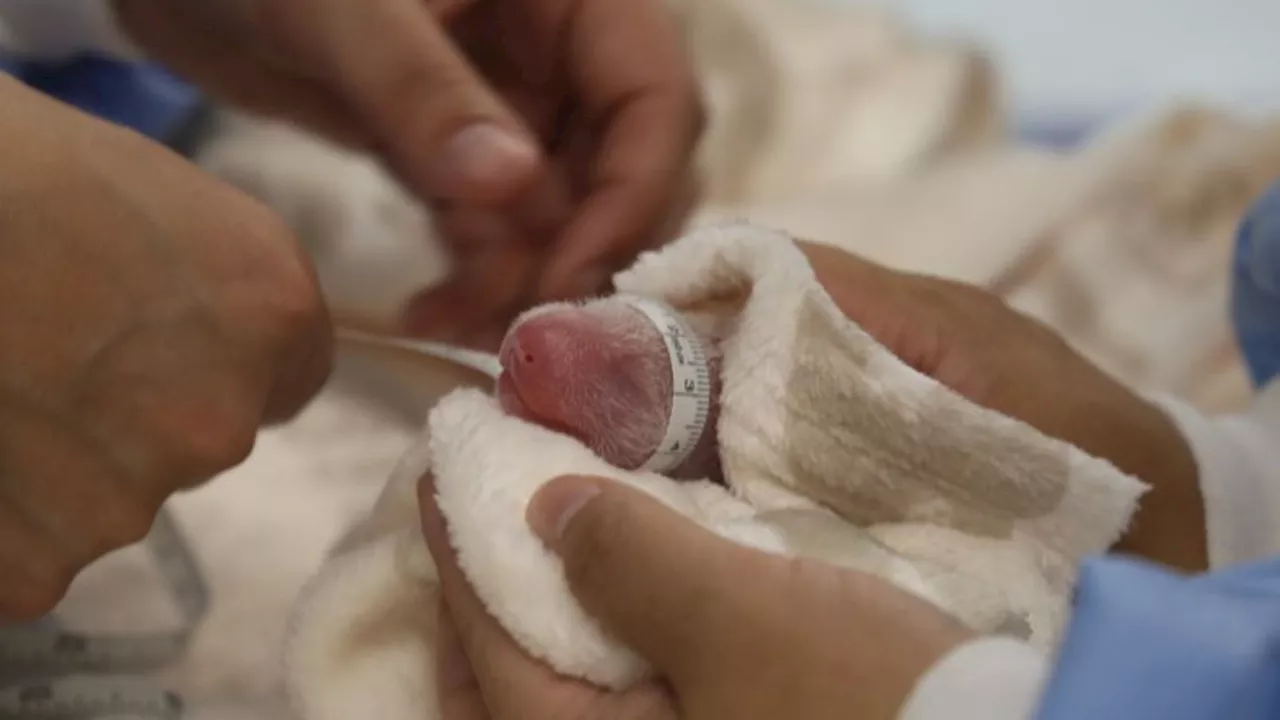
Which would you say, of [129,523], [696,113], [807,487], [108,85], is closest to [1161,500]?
[807,487]

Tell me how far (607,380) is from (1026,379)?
0.60 ft

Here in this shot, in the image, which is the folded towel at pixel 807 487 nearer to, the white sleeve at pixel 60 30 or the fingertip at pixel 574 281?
the fingertip at pixel 574 281

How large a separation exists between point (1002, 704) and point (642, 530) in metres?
0.11

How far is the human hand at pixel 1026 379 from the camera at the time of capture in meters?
0.48

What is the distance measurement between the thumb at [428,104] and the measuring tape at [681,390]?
95 mm

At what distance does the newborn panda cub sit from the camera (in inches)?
15.7

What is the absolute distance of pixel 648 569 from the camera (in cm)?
35

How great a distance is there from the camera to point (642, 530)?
36 centimetres

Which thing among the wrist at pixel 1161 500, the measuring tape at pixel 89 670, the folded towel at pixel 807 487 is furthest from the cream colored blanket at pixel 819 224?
the wrist at pixel 1161 500

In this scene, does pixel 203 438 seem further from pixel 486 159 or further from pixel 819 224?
pixel 819 224

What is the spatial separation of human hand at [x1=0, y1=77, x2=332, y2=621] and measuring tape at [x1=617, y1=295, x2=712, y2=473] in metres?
0.12

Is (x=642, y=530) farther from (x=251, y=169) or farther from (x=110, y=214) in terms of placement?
(x=251, y=169)

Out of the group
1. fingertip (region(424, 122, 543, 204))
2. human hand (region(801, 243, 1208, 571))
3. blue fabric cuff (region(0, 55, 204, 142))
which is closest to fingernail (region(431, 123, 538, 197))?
fingertip (region(424, 122, 543, 204))

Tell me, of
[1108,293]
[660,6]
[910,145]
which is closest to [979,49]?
[910,145]
